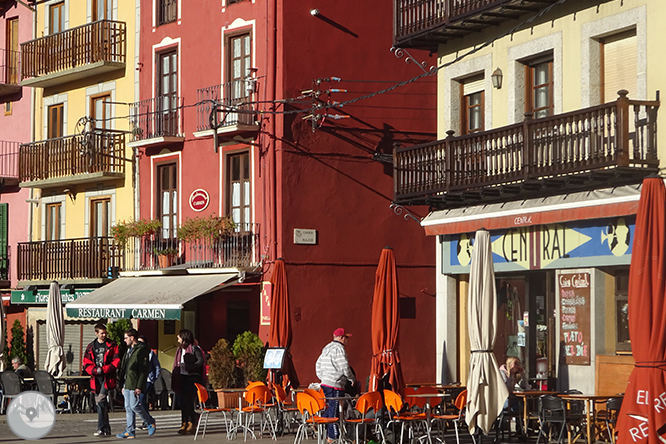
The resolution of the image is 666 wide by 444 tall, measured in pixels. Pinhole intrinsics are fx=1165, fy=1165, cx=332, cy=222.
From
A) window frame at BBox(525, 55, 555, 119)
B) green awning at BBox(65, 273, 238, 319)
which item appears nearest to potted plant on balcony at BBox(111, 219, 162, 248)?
green awning at BBox(65, 273, 238, 319)

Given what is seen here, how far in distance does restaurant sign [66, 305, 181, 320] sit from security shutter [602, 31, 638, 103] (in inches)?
436

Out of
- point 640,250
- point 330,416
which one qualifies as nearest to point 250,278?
point 330,416

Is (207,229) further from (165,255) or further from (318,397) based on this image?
(318,397)

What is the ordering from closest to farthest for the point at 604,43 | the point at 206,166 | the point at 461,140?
the point at 604,43 < the point at 461,140 < the point at 206,166

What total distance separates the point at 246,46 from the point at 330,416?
43.1 feet

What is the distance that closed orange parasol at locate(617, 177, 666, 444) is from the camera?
12641mm

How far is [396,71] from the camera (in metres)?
28.5

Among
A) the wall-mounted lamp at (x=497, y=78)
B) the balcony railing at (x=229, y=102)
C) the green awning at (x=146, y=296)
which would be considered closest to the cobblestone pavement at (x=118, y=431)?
the green awning at (x=146, y=296)

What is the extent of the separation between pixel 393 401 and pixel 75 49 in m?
19.6

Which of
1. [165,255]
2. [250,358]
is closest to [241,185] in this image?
[165,255]

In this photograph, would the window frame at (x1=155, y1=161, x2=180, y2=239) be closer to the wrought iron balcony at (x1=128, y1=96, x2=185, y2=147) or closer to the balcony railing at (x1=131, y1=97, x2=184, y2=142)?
the wrought iron balcony at (x1=128, y1=96, x2=185, y2=147)

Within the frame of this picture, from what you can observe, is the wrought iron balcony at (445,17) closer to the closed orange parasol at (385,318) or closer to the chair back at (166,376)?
the closed orange parasol at (385,318)

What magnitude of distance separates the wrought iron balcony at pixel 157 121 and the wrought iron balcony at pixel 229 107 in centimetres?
76

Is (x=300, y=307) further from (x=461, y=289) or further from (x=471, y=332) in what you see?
(x=471, y=332)
